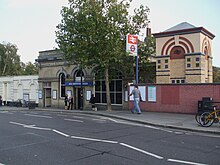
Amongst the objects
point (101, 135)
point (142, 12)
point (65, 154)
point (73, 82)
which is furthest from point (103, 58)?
point (65, 154)

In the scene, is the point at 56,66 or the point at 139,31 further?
the point at 56,66

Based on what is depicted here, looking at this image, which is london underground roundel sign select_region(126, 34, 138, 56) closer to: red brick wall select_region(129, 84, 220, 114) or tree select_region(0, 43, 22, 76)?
red brick wall select_region(129, 84, 220, 114)

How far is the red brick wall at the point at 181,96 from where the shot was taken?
52.5 ft

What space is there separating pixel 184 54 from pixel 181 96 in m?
5.51

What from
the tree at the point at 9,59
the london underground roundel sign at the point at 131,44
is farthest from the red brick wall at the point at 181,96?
the tree at the point at 9,59

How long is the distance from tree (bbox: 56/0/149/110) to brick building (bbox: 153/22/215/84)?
10.1ft

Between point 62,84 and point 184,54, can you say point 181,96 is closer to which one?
point 184,54

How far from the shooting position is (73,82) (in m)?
27.9

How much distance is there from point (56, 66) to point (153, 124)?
20.0m

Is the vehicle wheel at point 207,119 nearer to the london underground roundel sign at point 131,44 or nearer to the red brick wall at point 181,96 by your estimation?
the red brick wall at point 181,96

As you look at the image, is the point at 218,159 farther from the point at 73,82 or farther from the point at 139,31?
the point at 73,82

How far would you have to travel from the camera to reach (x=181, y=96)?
55.8 ft

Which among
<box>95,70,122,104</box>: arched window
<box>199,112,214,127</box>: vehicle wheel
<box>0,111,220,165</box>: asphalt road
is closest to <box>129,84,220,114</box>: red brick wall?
Result: <box>199,112,214,127</box>: vehicle wheel

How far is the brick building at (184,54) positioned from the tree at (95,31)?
3.09 metres
